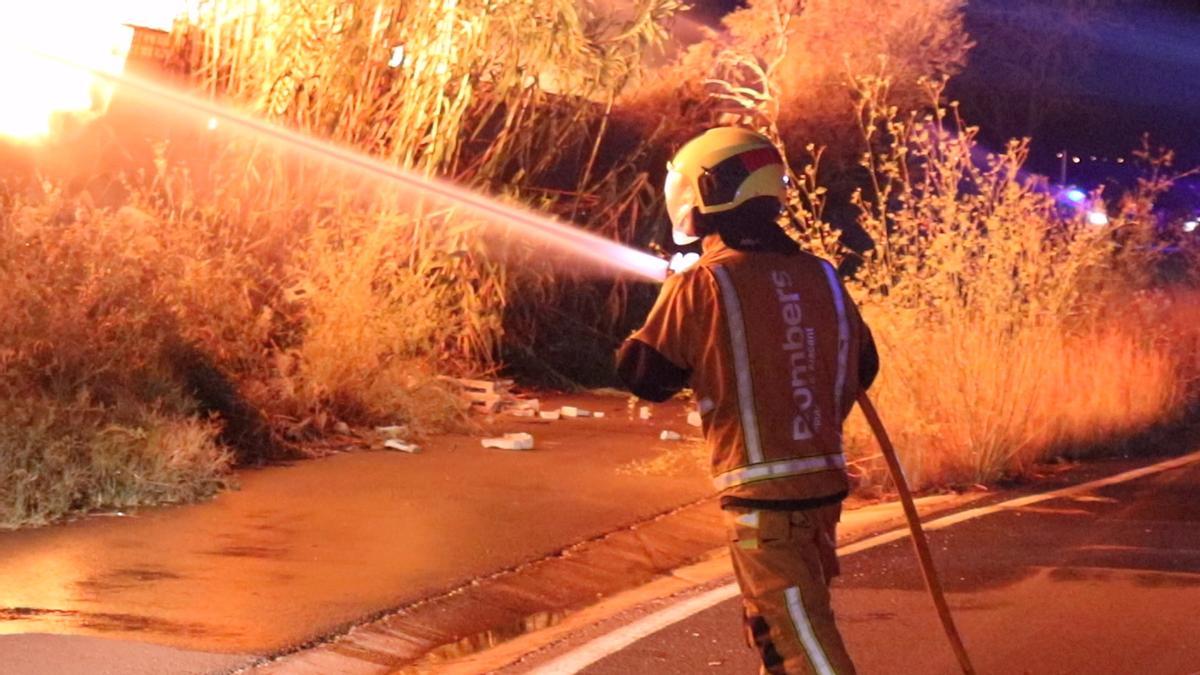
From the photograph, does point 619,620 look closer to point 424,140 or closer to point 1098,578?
point 1098,578

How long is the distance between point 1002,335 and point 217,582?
233 inches

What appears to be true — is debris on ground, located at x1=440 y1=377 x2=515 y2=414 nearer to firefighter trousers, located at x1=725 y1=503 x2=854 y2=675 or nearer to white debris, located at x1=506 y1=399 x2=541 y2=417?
white debris, located at x1=506 y1=399 x2=541 y2=417

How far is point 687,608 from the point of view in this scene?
23.5 ft

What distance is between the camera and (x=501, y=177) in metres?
13.8

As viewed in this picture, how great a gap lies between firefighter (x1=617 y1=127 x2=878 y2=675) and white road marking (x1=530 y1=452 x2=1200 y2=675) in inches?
88.8

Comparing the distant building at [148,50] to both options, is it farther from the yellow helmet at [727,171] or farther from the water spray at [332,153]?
the yellow helmet at [727,171]

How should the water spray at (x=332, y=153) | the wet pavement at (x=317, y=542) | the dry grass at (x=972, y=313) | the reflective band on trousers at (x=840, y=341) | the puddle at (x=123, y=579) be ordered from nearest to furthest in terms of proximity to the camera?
the reflective band on trousers at (x=840, y=341)
the wet pavement at (x=317, y=542)
the puddle at (x=123, y=579)
the dry grass at (x=972, y=313)
the water spray at (x=332, y=153)

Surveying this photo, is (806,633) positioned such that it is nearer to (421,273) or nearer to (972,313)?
(972,313)

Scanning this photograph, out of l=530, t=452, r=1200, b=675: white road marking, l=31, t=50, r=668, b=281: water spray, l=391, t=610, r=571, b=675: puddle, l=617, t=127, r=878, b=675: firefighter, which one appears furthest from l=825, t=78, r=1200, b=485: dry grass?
l=617, t=127, r=878, b=675: firefighter

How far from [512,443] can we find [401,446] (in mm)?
809

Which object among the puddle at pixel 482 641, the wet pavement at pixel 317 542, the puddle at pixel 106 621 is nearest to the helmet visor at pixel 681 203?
the puddle at pixel 482 641

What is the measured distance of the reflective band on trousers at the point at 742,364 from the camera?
4.00 m

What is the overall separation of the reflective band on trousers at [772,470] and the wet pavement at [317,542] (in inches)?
112

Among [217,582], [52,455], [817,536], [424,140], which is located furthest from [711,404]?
[424,140]
